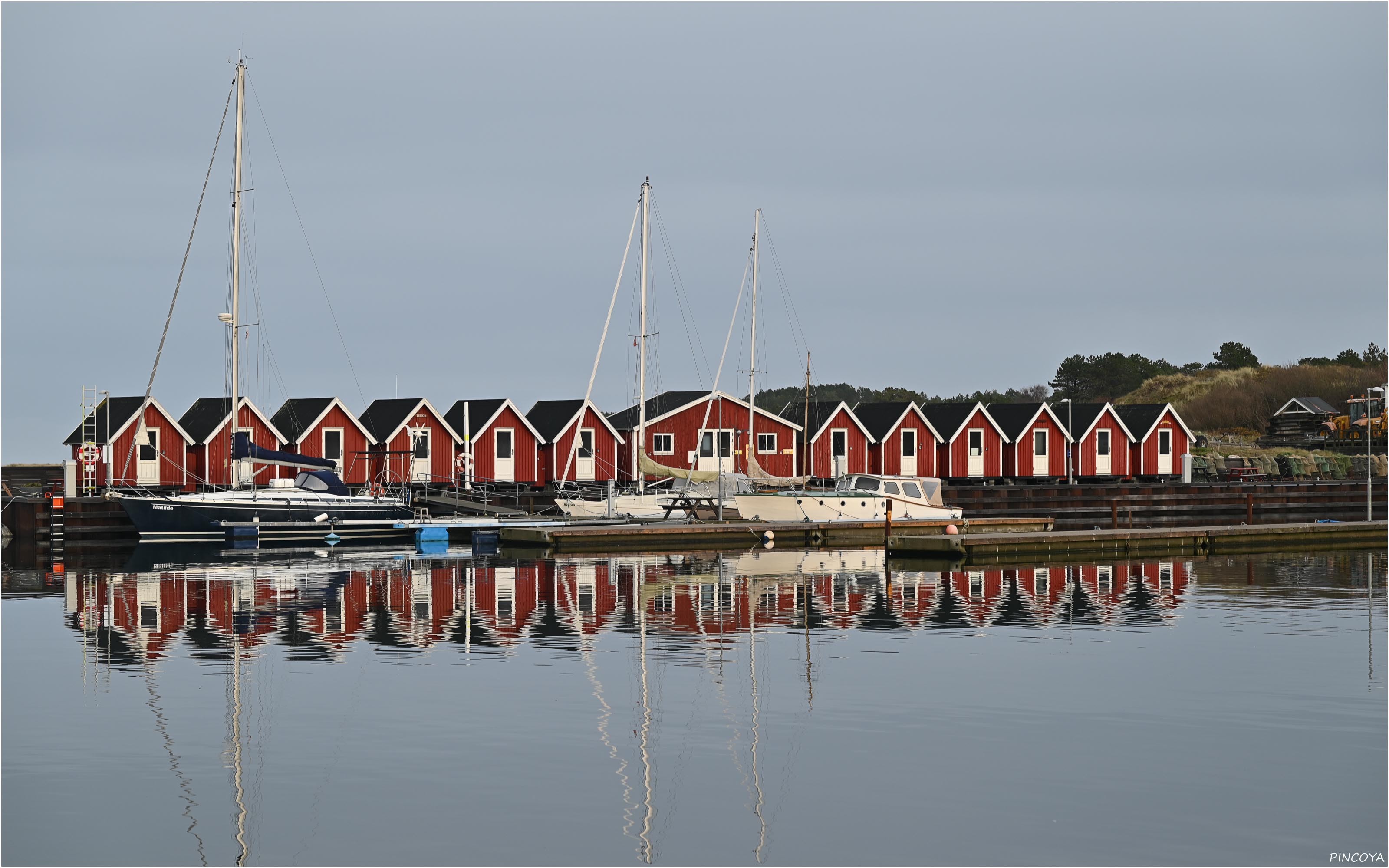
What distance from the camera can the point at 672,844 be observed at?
12414 mm

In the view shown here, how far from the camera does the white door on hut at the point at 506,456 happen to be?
6369 cm

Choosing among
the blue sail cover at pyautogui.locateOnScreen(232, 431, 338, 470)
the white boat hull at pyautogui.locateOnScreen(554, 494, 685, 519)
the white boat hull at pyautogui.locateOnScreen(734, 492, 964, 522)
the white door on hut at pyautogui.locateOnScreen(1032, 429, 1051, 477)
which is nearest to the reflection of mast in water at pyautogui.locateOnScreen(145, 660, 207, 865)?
the blue sail cover at pyautogui.locateOnScreen(232, 431, 338, 470)

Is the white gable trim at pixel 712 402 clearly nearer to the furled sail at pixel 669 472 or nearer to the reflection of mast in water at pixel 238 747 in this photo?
the furled sail at pixel 669 472

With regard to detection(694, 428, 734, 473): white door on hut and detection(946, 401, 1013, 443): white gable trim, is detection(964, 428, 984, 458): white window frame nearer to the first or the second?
detection(946, 401, 1013, 443): white gable trim

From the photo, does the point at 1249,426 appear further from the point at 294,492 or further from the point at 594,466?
the point at 294,492

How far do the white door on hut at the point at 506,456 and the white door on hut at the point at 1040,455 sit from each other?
2713 centimetres

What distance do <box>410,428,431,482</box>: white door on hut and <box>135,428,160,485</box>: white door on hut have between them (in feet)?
32.1

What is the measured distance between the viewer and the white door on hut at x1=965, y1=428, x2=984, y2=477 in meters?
73.6

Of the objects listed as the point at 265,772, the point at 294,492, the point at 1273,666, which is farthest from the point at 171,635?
the point at 294,492

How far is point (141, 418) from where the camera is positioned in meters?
55.3

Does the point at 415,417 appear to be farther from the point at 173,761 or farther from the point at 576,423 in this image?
the point at 173,761

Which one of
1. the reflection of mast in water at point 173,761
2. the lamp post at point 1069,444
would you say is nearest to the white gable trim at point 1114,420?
the lamp post at point 1069,444

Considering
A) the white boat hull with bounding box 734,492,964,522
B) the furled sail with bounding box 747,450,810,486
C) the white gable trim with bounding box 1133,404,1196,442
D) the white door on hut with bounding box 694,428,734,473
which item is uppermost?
the white gable trim with bounding box 1133,404,1196,442

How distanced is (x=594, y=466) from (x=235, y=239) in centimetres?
2126
